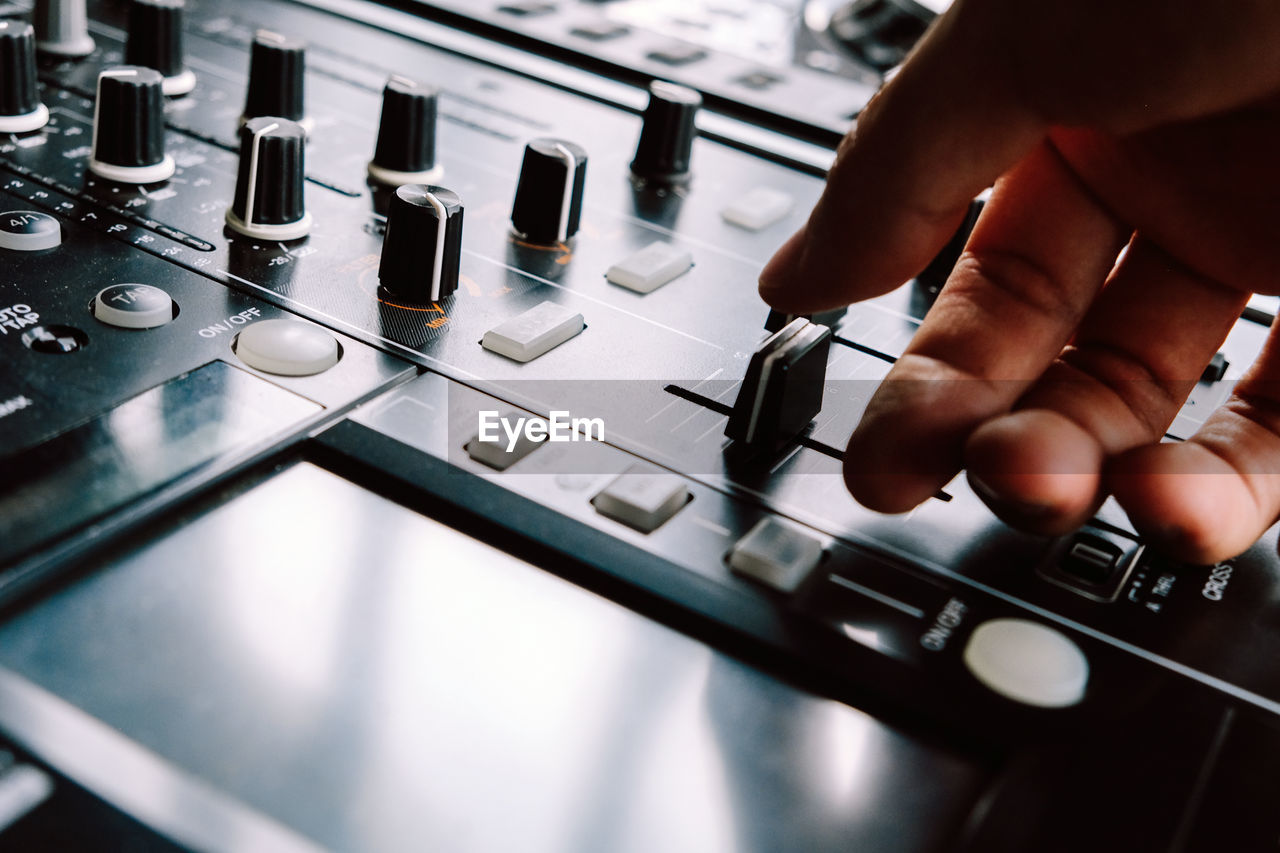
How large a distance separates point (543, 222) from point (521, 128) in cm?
28

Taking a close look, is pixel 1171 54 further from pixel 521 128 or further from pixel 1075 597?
pixel 521 128

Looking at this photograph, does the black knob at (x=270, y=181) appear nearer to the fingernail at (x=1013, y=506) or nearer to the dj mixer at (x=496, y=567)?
the dj mixer at (x=496, y=567)

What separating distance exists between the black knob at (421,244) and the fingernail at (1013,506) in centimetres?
36

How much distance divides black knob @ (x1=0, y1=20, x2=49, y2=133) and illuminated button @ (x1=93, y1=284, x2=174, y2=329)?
276 millimetres

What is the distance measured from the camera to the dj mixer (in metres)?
0.48

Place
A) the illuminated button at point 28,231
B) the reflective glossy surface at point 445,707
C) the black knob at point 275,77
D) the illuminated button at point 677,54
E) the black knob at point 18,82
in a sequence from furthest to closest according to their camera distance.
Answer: the illuminated button at point 677,54
the black knob at point 275,77
the black knob at point 18,82
the illuminated button at point 28,231
the reflective glossy surface at point 445,707

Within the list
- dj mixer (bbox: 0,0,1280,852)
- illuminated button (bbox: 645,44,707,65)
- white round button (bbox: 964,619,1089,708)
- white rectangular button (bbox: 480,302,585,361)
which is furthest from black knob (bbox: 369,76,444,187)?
white round button (bbox: 964,619,1089,708)

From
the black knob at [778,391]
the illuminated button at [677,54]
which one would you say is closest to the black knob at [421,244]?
the black knob at [778,391]

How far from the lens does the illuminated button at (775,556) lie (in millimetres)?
593

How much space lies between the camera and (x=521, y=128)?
1139mm

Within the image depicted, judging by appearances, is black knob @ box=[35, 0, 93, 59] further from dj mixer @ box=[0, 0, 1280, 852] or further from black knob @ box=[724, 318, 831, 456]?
black knob @ box=[724, 318, 831, 456]

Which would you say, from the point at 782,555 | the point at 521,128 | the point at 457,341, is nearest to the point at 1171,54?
the point at 782,555

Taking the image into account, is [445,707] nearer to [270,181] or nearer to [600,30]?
[270,181]

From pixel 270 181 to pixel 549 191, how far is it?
195 millimetres
